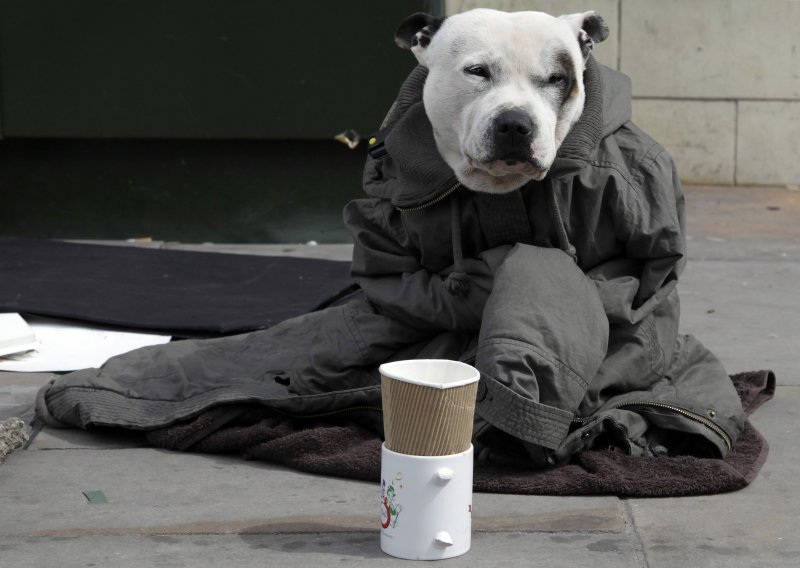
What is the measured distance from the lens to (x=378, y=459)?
10.5 feet

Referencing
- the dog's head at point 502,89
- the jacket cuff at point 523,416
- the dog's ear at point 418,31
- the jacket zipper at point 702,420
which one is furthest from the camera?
the dog's ear at point 418,31

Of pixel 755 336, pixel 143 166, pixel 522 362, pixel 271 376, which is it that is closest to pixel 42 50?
pixel 143 166

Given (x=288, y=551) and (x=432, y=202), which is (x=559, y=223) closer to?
(x=432, y=202)

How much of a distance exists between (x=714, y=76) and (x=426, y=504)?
20.1 feet

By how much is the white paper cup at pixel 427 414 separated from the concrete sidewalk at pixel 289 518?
252 mm

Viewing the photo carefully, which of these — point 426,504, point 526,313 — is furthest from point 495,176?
point 426,504

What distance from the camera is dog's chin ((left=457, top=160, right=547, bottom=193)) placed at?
3178 mm

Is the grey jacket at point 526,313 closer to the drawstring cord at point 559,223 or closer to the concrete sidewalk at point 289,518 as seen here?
the drawstring cord at point 559,223

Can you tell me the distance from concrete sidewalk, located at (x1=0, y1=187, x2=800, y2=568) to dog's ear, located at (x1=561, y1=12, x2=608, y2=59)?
1.17m

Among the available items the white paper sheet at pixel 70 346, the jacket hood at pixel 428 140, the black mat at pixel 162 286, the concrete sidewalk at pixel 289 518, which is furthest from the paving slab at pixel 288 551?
the black mat at pixel 162 286

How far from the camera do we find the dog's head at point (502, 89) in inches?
123

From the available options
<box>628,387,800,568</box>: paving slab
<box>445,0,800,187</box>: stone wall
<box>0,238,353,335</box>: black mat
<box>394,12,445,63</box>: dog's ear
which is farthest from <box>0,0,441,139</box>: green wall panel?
<box>628,387,800,568</box>: paving slab

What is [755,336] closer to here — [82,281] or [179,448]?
[179,448]

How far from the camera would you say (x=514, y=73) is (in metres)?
3.19
